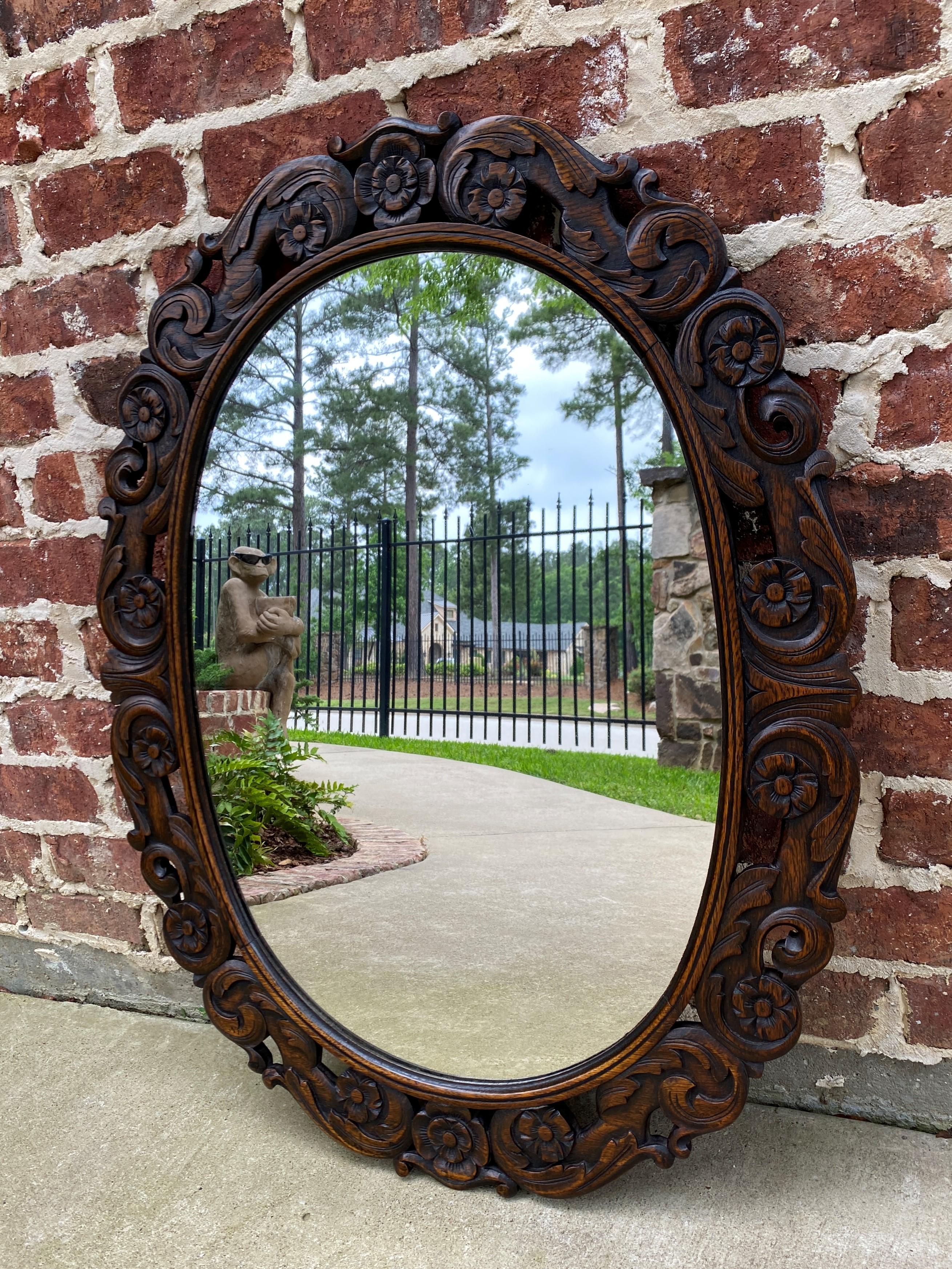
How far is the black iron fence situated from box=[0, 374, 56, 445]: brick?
2.23 ft

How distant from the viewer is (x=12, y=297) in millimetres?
1824

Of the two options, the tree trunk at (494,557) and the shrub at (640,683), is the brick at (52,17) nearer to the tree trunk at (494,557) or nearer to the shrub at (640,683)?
the tree trunk at (494,557)

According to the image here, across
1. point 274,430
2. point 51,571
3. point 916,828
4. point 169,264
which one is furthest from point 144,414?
point 916,828

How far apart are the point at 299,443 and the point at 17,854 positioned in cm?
115

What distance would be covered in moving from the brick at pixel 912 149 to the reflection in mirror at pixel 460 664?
45 centimetres

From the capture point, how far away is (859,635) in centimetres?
130

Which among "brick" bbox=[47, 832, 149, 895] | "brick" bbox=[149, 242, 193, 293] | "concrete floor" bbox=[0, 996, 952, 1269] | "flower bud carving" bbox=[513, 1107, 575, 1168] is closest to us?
"concrete floor" bbox=[0, 996, 952, 1269]

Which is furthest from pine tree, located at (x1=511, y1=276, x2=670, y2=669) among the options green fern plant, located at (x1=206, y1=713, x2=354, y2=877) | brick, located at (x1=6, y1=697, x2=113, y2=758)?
brick, located at (x1=6, y1=697, x2=113, y2=758)

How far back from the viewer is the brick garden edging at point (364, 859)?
4.58 feet

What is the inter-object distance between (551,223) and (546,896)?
1.04 m

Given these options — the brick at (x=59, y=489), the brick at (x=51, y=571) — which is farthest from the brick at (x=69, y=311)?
the brick at (x=51, y=571)

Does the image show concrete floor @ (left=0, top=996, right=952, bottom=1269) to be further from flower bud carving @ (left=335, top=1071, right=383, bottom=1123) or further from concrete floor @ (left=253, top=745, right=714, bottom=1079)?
concrete floor @ (left=253, top=745, right=714, bottom=1079)

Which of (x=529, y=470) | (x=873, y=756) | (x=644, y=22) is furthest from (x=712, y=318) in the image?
(x=873, y=756)

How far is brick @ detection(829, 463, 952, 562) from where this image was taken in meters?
1.25
